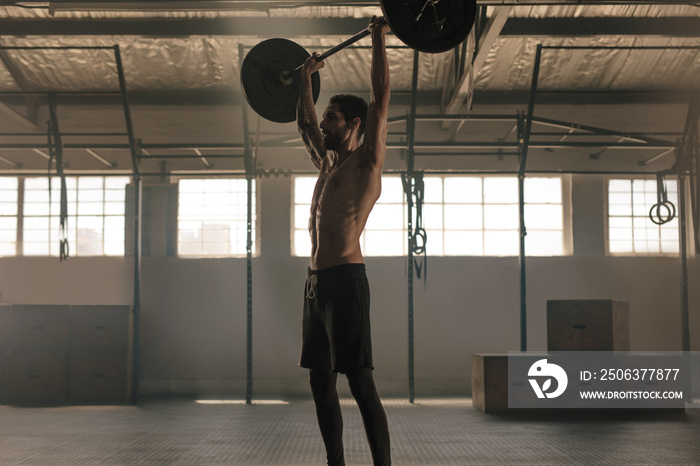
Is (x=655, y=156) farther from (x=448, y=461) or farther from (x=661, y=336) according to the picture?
(x=448, y=461)

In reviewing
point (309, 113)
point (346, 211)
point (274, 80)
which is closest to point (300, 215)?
point (274, 80)

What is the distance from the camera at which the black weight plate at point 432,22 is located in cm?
212

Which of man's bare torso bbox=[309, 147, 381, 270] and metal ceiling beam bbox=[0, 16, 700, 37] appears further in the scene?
metal ceiling beam bbox=[0, 16, 700, 37]

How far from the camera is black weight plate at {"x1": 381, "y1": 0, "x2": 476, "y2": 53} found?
212 cm

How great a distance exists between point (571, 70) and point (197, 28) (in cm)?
367

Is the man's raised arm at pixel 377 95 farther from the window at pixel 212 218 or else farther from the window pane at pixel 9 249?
the window pane at pixel 9 249

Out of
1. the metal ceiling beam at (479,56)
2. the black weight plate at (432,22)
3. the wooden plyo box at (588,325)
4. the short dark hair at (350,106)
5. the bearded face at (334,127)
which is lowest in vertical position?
the wooden plyo box at (588,325)

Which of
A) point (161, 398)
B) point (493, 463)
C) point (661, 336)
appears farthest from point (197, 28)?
point (661, 336)

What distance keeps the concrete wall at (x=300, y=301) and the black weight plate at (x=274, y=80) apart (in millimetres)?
4538

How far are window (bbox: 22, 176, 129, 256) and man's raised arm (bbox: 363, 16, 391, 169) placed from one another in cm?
575

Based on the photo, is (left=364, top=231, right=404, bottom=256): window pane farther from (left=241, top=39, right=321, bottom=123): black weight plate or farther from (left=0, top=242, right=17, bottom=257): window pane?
(left=241, top=39, right=321, bottom=123): black weight plate

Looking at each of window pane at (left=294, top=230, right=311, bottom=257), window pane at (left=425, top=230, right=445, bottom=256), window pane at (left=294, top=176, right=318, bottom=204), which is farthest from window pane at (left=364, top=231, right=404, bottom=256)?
window pane at (left=294, top=176, right=318, bottom=204)

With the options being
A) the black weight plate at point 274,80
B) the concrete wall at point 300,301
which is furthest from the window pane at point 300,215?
the black weight plate at point 274,80

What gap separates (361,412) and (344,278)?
42 centimetres
